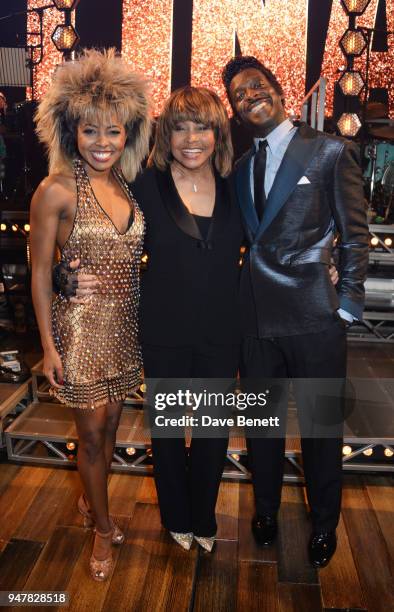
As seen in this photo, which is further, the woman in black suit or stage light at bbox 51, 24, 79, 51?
stage light at bbox 51, 24, 79, 51

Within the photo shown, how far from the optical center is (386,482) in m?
2.80

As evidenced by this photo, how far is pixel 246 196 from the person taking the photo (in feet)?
6.82

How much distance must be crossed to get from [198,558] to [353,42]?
5.75 meters

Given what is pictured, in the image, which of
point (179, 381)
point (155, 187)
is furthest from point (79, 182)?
point (179, 381)

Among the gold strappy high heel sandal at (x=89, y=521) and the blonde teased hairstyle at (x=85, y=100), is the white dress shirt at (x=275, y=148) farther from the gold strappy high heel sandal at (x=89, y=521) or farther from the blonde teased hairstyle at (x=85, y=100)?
the gold strappy high heel sandal at (x=89, y=521)

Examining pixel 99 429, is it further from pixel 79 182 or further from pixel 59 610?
pixel 79 182

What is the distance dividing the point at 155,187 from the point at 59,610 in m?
1.45

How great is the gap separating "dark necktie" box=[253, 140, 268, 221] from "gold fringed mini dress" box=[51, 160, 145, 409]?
0.40 metres

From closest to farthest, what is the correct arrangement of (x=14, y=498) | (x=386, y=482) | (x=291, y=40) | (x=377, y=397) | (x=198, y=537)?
(x=198, y=537) < (x=14, y=498) < (x=386, y=482) < (x=377, y=397) < (x=291, y=40)

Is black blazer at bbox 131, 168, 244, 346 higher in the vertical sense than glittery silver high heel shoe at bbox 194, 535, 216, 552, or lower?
higher

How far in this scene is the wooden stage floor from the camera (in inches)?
79.8

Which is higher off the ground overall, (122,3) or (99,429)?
(122,3)

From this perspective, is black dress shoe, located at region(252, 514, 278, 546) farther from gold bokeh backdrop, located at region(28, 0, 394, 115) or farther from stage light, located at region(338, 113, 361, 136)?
gold bokeh backdrop, located at region(28, 0, 394, 115)

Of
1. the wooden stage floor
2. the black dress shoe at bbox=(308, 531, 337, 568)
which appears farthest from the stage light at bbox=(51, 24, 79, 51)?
the black dress shoe at bbox=(308, 531, 337, 568)
